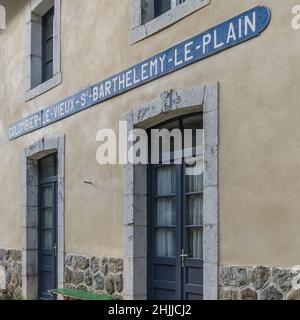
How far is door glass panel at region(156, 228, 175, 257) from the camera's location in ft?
18.7

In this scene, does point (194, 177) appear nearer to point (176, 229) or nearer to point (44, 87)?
point (176, 229)

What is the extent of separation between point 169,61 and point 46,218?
3.91m

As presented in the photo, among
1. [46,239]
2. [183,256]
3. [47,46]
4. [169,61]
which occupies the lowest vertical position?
[46,239]

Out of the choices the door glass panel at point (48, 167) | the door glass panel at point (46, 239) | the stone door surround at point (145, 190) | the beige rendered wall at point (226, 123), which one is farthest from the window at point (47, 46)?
the stone door surround at point (145, 190)

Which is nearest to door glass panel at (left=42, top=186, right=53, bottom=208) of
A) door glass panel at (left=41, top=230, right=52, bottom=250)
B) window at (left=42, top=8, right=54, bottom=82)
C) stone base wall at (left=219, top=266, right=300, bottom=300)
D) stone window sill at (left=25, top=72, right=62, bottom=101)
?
door glass panel at (left=41, top=230, right=52, bottom=250)

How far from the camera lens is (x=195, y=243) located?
5410 millimetres

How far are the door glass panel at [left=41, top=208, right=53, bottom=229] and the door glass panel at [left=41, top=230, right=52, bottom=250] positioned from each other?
0.09 meters

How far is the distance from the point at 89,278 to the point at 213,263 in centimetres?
237

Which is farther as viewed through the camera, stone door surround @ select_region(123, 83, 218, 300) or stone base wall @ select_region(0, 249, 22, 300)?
stone base wall @ select_region(0, 249, 22, 300)

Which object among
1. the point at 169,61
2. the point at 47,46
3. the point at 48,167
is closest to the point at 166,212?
the point at 169,61

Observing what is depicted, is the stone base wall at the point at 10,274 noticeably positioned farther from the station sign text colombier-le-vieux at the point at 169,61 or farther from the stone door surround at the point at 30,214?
the station sign text colombier-le-vieux at the point at 169,61

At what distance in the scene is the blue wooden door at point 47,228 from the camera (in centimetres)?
800

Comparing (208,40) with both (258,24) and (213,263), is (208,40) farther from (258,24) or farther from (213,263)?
(213,263)

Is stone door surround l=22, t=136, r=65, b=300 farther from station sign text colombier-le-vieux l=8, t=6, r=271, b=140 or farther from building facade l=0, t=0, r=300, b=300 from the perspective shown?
station sign text colombier-le-vieux l=8, t=6, r=271, b=140
